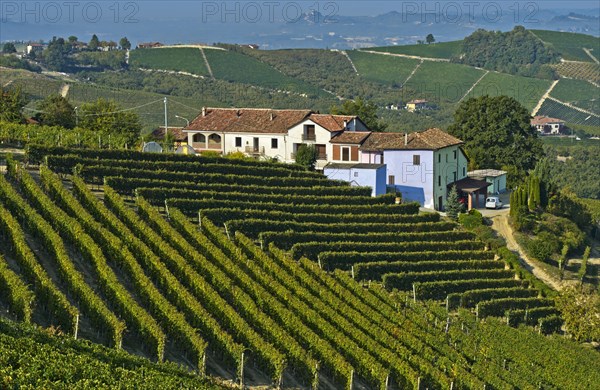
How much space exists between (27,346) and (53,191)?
15.9 meters

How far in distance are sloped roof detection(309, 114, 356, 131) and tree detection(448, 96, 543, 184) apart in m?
9.11

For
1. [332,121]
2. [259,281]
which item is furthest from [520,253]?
[259,281]

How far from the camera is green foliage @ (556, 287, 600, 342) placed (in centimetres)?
4119

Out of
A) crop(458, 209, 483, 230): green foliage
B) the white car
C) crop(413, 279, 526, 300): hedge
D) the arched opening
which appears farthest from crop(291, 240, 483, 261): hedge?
the arched opening

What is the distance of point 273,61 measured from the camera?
508 ft

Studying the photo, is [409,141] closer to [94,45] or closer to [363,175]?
[363,175]

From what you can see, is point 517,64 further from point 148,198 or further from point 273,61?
point 148,198

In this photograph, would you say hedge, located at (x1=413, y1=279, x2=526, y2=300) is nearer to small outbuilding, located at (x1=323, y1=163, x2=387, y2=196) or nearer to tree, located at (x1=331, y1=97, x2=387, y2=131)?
small outbuilding, located at (x1=323, y1=163, x2=387, y2=196)

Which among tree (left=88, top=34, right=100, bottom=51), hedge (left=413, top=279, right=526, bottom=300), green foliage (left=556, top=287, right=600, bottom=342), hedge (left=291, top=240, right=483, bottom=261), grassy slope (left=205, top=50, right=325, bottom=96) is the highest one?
tree (left=88, top=34, right=100, bottom=51)

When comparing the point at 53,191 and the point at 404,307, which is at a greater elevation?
the point at 53,191

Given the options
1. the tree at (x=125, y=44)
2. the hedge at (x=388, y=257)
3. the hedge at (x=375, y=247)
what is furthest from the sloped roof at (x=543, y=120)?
the hedge at (x=388, y=257)

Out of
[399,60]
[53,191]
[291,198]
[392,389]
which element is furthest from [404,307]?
[399,60]

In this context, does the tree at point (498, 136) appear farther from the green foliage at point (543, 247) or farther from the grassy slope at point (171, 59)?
the grassy slope at point (171, 59)

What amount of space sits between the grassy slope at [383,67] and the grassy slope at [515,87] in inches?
483
